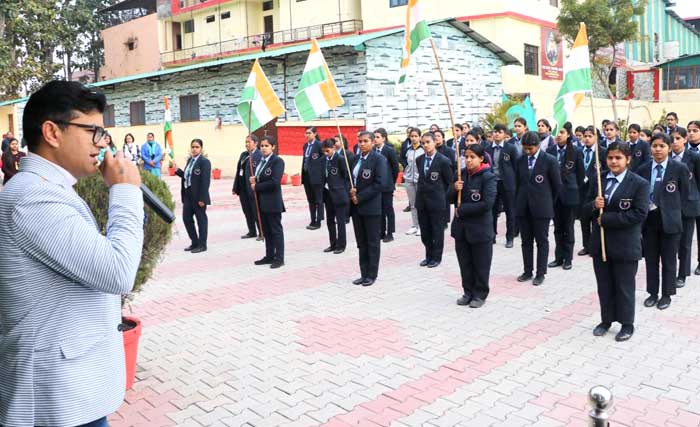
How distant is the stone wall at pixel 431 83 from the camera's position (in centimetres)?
1984

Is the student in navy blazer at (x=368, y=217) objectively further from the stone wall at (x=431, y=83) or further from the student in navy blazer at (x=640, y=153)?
the stone wall at (x=431, y=83)

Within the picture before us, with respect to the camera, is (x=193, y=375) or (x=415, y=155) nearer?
(x=193, y=375)

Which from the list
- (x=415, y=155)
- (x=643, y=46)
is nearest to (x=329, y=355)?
(x=415, y=155)

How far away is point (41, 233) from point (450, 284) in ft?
20.1

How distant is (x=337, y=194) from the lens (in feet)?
31.4

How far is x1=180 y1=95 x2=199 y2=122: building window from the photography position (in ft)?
85.2

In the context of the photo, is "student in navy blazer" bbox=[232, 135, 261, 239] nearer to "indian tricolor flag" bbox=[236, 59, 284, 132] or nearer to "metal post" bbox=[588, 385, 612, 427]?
"indian tricolor flag" bbox=[236, 59, 284, 132]

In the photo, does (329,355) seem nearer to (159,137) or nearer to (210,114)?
(210,114)

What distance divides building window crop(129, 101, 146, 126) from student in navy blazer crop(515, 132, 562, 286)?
2428cm

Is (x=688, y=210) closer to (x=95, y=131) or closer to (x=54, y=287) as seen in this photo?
(x=95, y=131)

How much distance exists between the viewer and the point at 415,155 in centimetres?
1052

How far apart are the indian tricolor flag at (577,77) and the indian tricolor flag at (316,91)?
10.3 feet

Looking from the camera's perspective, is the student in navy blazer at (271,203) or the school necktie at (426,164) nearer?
the student in navy blazer at (271,203)

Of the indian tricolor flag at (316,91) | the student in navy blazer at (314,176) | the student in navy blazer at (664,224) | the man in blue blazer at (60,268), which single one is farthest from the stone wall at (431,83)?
the man in blue blazer at (60,268)
